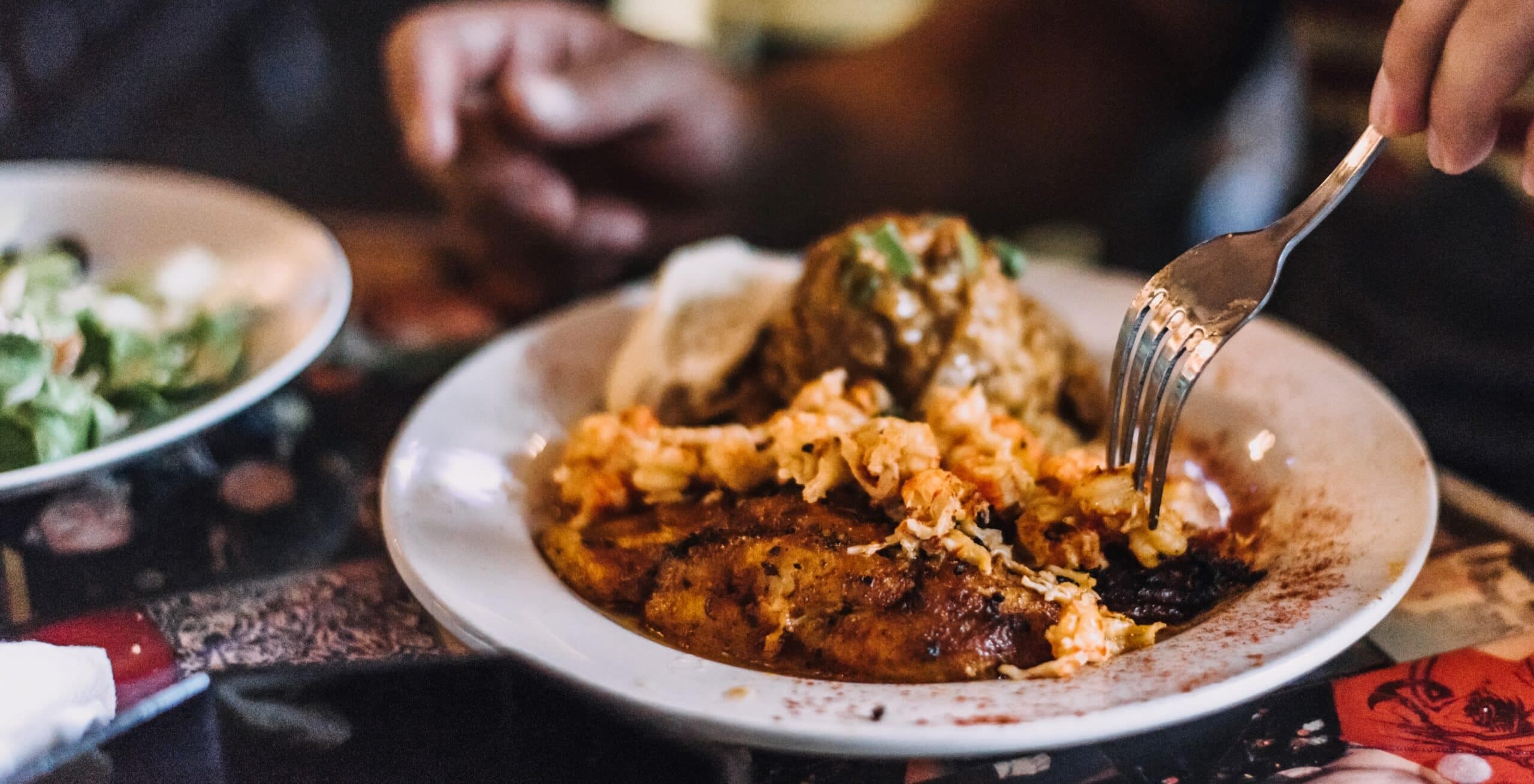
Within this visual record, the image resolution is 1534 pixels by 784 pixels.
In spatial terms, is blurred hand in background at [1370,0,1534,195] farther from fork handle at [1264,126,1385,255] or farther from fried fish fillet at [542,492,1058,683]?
fried fish fillet at [542,492,1058,683]

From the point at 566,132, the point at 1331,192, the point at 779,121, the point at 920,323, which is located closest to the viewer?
the point at 1331,192

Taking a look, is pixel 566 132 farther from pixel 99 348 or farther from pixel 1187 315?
pixel 1187 315

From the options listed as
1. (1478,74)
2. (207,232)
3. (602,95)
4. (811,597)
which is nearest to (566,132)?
(602,95)

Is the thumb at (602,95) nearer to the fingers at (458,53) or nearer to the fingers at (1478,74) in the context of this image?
the fingers at (458,53)

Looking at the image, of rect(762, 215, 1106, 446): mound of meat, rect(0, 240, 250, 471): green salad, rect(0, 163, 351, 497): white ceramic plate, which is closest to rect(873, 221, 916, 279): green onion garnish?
rect(762, 215, 1106, 446): mound of meat

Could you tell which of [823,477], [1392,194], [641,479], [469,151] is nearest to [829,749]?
[823,477]

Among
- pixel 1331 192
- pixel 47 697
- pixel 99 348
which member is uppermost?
pixel 1331 192

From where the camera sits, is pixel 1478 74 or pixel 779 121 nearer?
pixel 1478 74

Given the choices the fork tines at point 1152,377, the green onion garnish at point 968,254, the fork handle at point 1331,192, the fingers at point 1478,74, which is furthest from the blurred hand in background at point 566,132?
the fingers at point 1478,74
